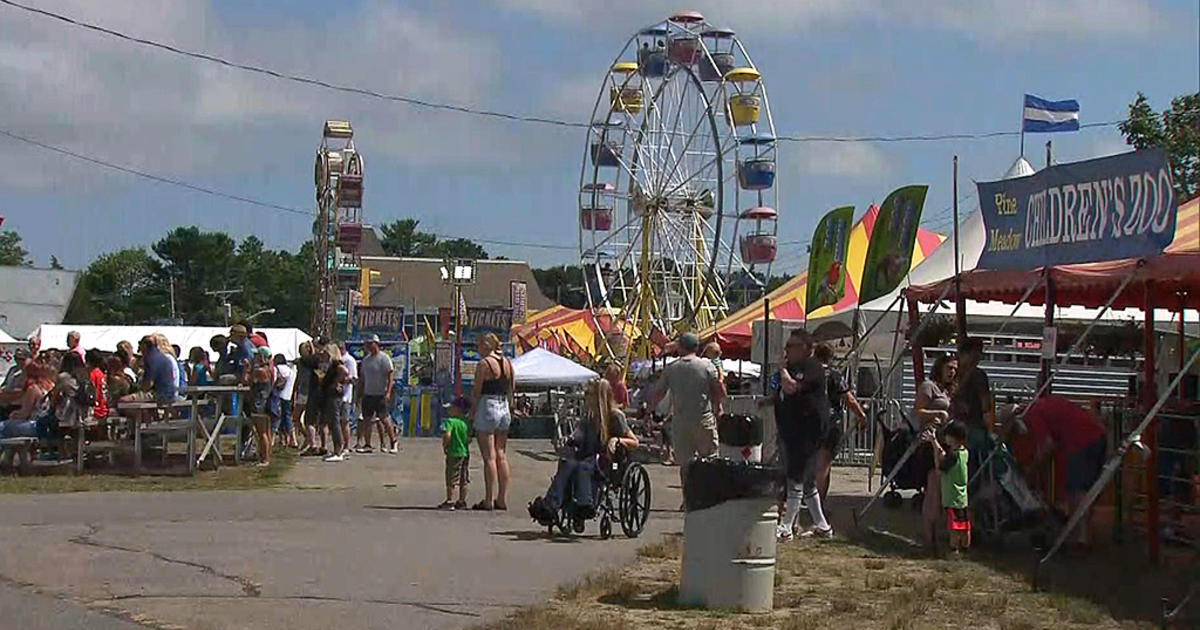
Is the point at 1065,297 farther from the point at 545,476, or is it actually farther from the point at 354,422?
the point at 354,422

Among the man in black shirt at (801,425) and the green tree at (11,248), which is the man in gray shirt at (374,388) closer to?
the man in black shirt at (801,425)

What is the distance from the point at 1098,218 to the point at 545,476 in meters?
10.1

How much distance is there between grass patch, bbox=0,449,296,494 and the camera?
1606cm

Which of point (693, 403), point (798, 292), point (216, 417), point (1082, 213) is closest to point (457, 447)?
point (693, 403)

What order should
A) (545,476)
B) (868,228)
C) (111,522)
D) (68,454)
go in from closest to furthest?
(111,522) → (68,454) → (545,476) → (868,228)

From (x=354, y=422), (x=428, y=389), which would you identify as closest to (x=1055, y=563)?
(x=354, y=422)

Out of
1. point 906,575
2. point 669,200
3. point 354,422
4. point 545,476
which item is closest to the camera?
point 906,575

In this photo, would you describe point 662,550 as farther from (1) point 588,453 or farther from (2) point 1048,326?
(2) point 1048,326

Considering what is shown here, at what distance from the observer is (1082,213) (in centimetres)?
1141

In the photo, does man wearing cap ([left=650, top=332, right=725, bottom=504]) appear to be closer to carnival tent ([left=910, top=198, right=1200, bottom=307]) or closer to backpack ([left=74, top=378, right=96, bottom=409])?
carnival tent ([left=910, top=198, right=1200, bottom=307])

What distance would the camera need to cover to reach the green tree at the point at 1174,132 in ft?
106

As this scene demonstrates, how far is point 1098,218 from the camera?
36.6ft

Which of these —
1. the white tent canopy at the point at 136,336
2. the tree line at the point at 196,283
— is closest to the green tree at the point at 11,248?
the tree line at the point at 196,283

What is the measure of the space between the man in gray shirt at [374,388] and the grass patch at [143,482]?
3596 mm
